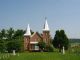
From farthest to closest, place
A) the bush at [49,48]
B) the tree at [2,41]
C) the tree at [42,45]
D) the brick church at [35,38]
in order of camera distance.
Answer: the brick church at [35,38] → the tree at [42,45] → the bush at [49,48] → the tree at [2,41]

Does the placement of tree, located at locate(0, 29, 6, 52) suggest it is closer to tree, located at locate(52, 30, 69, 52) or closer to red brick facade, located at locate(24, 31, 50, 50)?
red brick facade, located at locate(24, 31, 50, 50)

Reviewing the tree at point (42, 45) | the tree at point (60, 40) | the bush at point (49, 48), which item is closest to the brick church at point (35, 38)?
the tree at point (42, 45)

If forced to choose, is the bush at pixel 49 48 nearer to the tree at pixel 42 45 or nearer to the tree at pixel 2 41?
the tree at pixel 42 45

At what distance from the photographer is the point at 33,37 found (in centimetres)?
9212

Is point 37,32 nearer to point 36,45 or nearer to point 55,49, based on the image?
point 36,45

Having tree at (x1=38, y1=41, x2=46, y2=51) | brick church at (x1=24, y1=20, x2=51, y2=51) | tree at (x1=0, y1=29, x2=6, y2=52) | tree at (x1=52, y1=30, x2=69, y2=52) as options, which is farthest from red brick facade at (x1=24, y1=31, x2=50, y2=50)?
tree at (x1=52, y1=30, x2=69, y2=52)

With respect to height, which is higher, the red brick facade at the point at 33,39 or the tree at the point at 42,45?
the red brick facade at the point at 33,39

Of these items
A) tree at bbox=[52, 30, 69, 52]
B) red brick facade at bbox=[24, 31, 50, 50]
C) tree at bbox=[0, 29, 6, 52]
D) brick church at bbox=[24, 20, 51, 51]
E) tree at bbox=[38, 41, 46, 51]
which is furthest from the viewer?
red brick facade at bbox=[24, 31, 50, 50]

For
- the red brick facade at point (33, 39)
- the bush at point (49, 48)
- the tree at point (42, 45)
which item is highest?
the red brick facade at point (33, 39)

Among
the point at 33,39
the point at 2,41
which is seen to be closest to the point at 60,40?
the point at 33,39

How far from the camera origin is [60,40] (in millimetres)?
77125

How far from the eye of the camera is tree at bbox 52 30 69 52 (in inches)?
3024

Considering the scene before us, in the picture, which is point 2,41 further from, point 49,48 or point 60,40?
point 60,40

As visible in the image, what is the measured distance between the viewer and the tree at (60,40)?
7681cm
